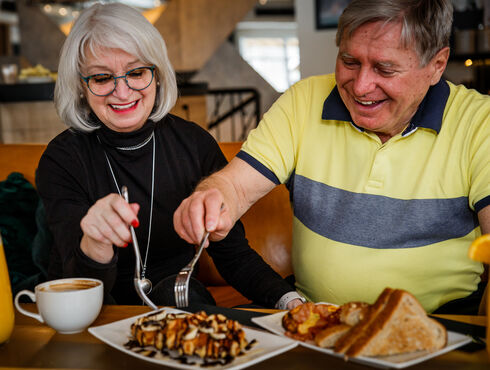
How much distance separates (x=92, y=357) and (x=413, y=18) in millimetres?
925

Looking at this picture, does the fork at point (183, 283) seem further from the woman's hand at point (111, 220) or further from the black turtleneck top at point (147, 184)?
the black turtleneck top at point (147, 184)

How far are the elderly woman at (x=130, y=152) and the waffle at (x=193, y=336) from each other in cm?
53

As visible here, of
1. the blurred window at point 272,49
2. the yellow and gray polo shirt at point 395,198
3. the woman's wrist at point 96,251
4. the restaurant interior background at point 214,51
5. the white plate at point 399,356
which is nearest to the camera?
the white plate at point 399,356

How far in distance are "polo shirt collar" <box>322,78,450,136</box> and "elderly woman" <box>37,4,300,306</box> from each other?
16.0 inches

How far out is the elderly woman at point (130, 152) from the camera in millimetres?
1520

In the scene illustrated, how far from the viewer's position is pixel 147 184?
1627 millimetres

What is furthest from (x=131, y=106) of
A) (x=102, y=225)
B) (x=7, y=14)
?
(x=7, y=14)

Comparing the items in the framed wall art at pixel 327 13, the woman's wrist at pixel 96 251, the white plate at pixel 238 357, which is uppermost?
the framed wall art at pixel 327 13

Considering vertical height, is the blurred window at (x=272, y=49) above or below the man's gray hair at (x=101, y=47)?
above

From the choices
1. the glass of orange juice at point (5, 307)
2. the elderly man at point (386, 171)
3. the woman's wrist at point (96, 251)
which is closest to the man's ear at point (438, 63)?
the elderly man at point (386, 171)

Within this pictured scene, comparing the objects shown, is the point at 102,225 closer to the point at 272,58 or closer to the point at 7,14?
the point at 7,14

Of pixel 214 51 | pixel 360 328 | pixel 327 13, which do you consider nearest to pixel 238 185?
pixel 360 328

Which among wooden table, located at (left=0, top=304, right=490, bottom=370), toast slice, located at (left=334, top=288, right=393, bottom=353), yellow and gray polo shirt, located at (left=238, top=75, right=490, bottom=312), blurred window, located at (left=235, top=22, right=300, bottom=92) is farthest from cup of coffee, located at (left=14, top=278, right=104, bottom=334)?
blurred window, located at (left=235, top=22, right=300, bottom=92)

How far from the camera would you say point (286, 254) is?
6.89ft
